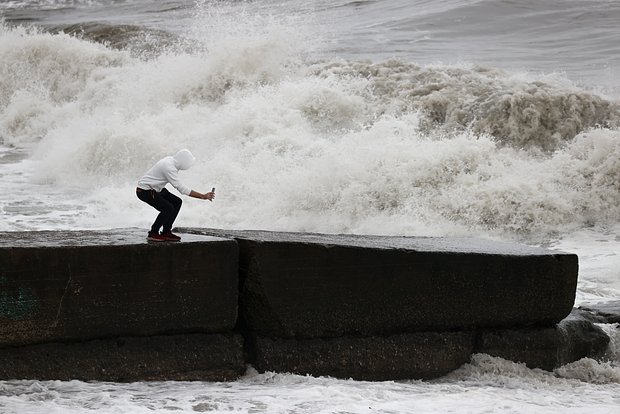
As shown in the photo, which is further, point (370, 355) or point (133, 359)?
point (370, 355)

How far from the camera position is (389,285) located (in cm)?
480

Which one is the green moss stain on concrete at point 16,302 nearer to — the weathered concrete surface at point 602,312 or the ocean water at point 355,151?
the ocean water at point 355,151

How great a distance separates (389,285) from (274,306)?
622 mm

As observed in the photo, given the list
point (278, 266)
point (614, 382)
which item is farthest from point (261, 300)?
point (614, 382)

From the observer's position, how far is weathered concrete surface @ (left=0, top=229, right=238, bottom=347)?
421 centimetres

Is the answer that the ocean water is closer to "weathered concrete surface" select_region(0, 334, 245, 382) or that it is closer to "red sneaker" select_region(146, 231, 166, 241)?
"weathered concrete surface" select_region(0, 334, 245, 382)

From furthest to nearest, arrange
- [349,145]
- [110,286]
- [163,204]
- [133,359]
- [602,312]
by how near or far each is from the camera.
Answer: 1. [349,145]
2. [602,312]
3. [163,204]
4. [133,359]
5. [110,286]

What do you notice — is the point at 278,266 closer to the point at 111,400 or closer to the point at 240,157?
the point at 111,400

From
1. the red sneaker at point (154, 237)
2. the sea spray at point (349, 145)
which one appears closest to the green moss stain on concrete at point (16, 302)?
the red sneaker at point (154, 237)

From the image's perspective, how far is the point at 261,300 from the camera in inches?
183

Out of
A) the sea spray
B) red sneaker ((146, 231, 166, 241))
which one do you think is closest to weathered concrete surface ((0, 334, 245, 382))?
red sneaker ((146, 231, 166, 241))

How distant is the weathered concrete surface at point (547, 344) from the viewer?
16.7 feet

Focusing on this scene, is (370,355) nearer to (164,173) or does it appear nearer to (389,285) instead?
(389,285)

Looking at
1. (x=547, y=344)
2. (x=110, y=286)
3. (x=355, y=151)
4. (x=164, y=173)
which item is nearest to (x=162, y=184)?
(x=164, y=173)
